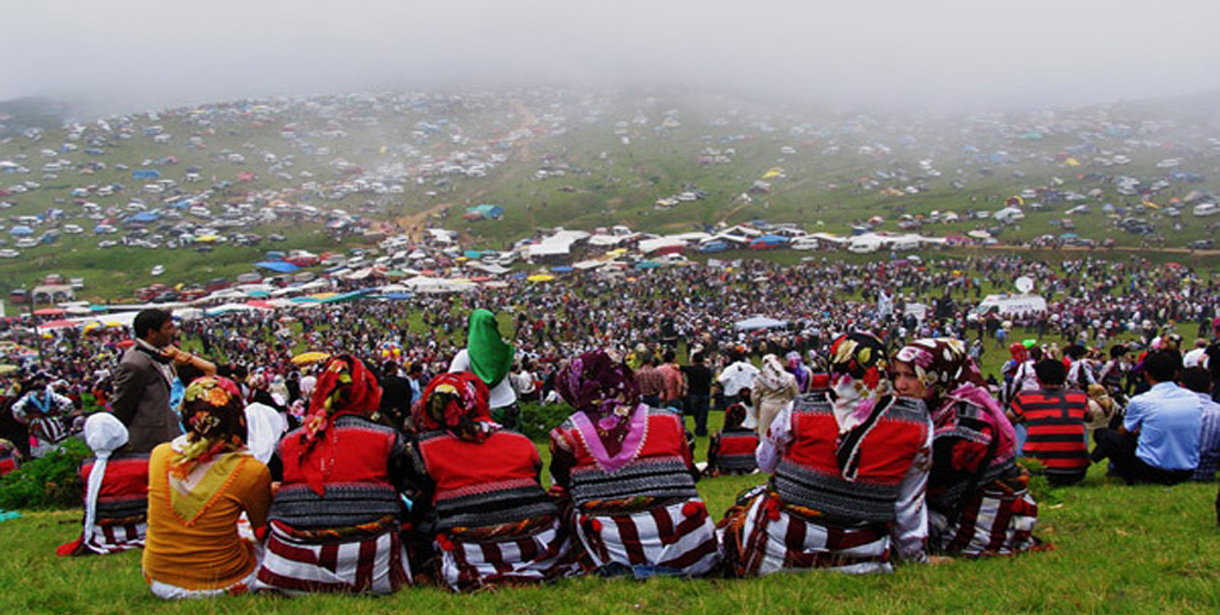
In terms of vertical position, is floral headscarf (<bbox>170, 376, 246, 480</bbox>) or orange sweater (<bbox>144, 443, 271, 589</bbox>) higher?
floral headscarf (<bbox>170, 376, 246, 480</bbox>)

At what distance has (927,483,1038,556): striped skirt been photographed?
4117mm

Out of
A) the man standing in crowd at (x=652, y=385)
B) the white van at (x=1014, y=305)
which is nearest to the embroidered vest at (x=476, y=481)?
the man standing in crowd at (x=652, y=385)

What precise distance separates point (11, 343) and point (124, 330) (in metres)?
4.77

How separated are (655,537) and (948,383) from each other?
1646 millimetres

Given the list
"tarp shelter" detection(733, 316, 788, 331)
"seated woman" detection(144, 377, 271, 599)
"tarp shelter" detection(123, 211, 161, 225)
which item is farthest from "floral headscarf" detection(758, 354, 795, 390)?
"tarp shelter" detection(123, 211, 161, 225)

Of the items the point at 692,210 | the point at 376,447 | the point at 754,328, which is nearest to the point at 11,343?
the point at 754,328

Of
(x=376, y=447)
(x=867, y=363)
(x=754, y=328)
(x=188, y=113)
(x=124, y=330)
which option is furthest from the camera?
(x=188, y=113)

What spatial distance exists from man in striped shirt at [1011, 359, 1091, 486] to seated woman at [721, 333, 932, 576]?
9.21 feet

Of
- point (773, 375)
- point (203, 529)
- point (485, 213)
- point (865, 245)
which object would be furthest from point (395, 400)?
point (485, 213)

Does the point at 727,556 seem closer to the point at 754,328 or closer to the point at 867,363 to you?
the point at 867,363

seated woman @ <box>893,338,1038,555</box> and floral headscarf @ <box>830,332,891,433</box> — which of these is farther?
seated woman @ <box>893,338,1038,555</box>

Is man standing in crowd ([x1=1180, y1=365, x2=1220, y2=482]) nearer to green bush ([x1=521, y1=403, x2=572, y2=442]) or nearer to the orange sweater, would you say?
the orange sweater

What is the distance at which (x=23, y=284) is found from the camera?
197ft

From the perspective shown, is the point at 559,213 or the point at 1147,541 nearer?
the point at 1147,541
